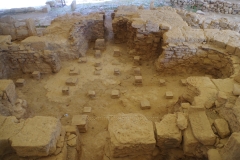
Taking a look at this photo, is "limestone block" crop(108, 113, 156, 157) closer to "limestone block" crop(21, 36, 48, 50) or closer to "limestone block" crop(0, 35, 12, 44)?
"limestone block" crop(21, 36, 48, 50)

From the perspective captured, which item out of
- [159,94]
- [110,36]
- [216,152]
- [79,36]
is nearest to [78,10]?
[110,36]

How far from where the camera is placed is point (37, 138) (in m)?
2.62

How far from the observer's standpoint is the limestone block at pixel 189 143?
2687 mm

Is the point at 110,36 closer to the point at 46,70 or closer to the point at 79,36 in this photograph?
the point at 79,36

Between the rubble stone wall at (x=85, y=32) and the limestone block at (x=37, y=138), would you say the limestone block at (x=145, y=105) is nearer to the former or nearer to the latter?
the limestone block at (x=37, y=138)

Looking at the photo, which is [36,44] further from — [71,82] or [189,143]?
[189,143]

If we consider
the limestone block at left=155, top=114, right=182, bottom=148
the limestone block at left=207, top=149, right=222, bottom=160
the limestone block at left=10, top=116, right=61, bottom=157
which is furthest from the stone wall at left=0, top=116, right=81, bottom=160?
the limestone block at left=207, top=149, right=222, bottom=160

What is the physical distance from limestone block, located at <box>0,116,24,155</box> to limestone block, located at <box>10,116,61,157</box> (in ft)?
0.29

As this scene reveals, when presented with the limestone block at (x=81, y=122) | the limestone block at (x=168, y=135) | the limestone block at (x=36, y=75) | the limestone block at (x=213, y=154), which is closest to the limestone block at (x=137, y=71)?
the limestone block at (x=81, y=122)

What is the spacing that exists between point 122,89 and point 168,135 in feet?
8.23

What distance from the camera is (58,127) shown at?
294cm

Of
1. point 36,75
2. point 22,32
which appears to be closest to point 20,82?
point 36,75

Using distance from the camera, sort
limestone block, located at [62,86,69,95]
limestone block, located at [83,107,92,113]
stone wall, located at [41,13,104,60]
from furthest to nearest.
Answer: stone wall, located at [41,13,104,60], limestone block, located at [62,86,69,95], limestone block, located at [83,107,92,113]

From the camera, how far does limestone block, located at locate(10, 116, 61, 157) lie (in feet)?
8.36
